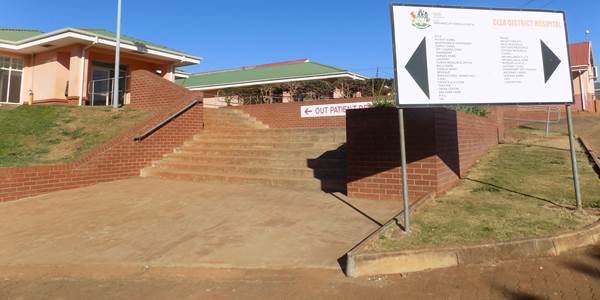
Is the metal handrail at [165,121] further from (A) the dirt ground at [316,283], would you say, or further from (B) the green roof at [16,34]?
(B) the green roof at [16,34]

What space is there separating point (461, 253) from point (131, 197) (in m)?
5.64

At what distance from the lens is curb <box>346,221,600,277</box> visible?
3.36 m

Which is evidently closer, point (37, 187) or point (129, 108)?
point (37, 187)

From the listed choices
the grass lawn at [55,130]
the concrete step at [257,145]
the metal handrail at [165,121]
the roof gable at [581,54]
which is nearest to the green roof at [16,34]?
the grass lawn at [55,130]

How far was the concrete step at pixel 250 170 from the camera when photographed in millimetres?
7410

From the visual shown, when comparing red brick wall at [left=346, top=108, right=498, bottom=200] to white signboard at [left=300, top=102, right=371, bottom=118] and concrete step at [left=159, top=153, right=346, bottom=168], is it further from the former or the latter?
white signboard at [left=300, top=102, right=371, bottom=118]

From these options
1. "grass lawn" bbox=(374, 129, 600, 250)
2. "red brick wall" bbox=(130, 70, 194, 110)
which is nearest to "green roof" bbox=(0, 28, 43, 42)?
"red brick wall" bbox=(130, 70, 194, 110)

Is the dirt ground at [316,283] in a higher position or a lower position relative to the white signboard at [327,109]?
lower

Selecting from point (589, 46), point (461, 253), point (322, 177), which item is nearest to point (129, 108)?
point (322, 177)

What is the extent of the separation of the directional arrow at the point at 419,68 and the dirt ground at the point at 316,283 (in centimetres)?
196

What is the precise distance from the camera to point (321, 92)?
17.8 metres

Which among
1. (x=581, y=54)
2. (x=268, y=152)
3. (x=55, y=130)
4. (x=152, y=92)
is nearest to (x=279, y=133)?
(x=268, y=152)

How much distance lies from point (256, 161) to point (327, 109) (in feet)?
23.9

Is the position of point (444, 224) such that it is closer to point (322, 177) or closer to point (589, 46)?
point (322, 177)
